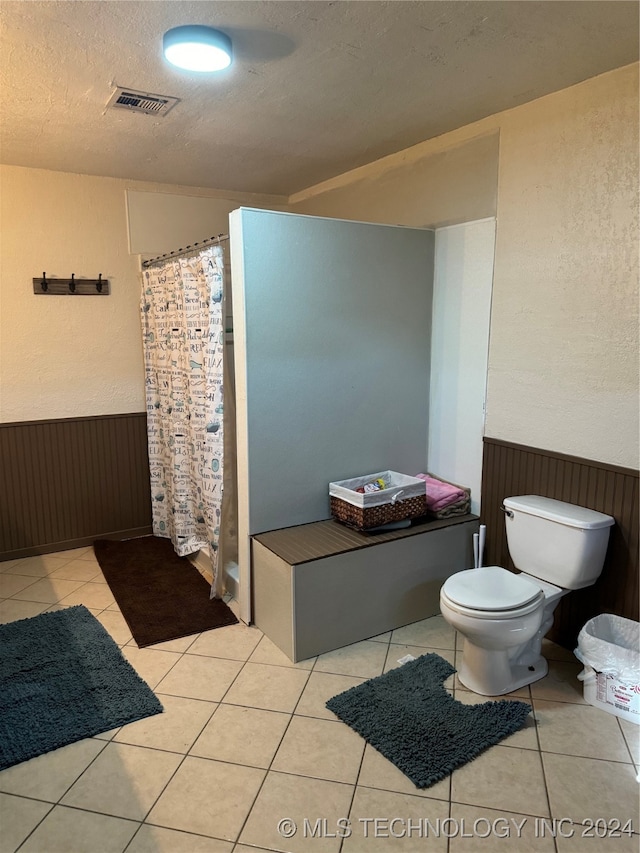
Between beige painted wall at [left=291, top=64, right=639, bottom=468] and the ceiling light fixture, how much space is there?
1.32 meters

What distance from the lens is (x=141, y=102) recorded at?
2383 mm

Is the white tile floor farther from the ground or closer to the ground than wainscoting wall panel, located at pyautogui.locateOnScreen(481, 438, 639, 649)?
closer to the ground

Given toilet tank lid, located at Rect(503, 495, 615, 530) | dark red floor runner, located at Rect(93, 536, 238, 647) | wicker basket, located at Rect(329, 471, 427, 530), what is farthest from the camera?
dark red floor runner, located at Rect(93, 536, 238, 647)

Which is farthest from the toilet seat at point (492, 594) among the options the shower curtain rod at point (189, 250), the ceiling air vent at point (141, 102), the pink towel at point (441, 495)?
Result: the ceiling air vent at point (141, 102)

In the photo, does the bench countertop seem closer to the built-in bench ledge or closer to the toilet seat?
the built-in bench ledge

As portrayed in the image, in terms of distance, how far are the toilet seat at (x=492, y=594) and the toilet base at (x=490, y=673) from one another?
20 cm

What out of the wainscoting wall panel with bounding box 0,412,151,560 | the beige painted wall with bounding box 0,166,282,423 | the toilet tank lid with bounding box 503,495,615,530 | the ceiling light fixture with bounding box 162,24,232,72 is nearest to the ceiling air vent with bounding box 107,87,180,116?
the ceiling light fixture with bounding box 162,24,232,72

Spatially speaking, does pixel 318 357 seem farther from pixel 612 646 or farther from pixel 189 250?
pixel 612 646

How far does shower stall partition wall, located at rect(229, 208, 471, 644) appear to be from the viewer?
260cm

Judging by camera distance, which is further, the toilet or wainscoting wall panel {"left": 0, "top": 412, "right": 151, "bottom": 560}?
wainscoting wall panel {"left": 0, "top": 412, "right": 151, "bottom": 560}

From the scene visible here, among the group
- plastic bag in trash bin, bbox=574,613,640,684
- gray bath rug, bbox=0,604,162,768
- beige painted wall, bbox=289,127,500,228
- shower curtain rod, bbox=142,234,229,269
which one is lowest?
gray bath rug, bbox=0,604,162,768

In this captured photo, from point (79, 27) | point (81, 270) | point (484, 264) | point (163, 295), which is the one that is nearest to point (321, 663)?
point (484, 264)

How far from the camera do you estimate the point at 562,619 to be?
2.58 metres

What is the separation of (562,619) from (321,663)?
109cm
